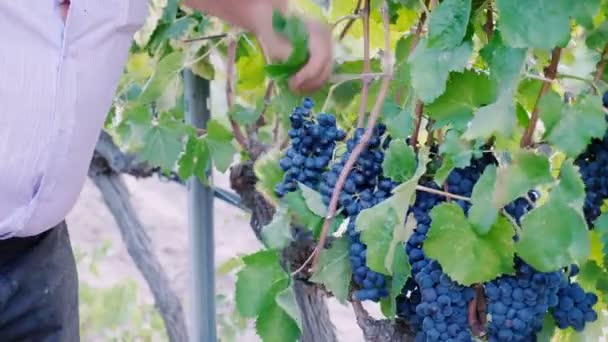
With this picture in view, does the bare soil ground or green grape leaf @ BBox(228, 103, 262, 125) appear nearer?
green grape leaf @ BBox(228, 103, 262, 125)

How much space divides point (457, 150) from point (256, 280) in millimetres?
243

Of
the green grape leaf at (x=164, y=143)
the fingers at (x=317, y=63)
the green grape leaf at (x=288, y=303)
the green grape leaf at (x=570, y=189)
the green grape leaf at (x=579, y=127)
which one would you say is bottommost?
the green grape leaf at (x=164, y=143)

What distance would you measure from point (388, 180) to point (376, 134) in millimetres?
52

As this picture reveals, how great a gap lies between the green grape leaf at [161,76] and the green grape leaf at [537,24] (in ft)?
3.25

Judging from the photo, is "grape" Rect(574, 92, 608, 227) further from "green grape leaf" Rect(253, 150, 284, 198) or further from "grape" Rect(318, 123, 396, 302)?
"green grape leaf" Rect(253, 150, 284, 198)

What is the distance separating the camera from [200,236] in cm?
181

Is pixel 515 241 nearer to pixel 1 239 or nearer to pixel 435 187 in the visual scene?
pixel 435 187

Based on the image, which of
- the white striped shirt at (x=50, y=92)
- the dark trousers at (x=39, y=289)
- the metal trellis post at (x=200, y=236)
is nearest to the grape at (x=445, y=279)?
the white striped shirt at (x=50, y=92)

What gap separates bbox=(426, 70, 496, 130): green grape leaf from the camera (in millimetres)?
849

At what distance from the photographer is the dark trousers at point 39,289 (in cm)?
131

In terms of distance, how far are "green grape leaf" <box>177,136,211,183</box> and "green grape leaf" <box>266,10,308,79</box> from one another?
0.67 metres

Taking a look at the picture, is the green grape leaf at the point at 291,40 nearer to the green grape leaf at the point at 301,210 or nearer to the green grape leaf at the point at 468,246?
the green grape leaf at the point at 301,210

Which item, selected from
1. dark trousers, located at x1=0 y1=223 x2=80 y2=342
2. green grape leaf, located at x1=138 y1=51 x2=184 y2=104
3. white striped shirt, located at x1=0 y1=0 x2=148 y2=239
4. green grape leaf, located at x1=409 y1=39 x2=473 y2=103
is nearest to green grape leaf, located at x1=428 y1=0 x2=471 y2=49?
green grape leaf, located at x1=409 y1=39 x2=473 y2=103

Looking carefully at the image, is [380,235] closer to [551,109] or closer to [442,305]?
[442,305]
